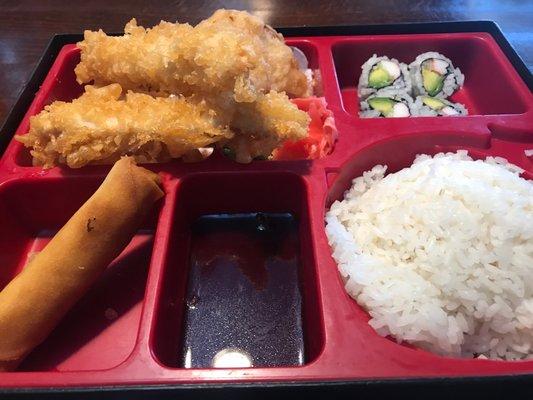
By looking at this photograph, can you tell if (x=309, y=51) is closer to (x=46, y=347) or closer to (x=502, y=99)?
(x=502, y=99)

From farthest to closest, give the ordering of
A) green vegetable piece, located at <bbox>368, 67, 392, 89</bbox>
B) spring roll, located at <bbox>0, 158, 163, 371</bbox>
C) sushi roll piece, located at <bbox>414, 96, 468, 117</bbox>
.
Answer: green vegetable piece, located at <bbox>368, 67, 392, 89</bbox> < sushi roll piece, located at <bbox>414, 96, 468, 117</bbox> < spring roll, located at <bbox>0, 158, 163, 371</bbox>

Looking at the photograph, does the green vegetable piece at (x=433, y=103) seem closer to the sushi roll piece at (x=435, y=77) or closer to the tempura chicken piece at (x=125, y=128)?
the sushi roll piece at (x=435, y=77)

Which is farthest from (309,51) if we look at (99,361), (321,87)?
(99,361)

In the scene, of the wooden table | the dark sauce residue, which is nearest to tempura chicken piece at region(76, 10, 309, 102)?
the dark sauce residue

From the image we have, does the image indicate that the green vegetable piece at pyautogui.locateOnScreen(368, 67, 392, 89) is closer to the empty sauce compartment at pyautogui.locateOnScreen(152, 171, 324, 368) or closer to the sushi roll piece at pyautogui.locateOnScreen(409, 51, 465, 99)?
the sushi roll piece at pyautogui.locateOnScreen(409, 51, 465, 99)

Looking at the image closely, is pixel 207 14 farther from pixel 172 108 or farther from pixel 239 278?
pixel 239 278

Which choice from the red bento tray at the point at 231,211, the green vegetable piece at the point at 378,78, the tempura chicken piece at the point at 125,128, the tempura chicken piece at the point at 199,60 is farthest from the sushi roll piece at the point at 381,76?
the tempura chicken piece at the point at 125,128

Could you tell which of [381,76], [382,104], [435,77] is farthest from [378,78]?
[435,77]
